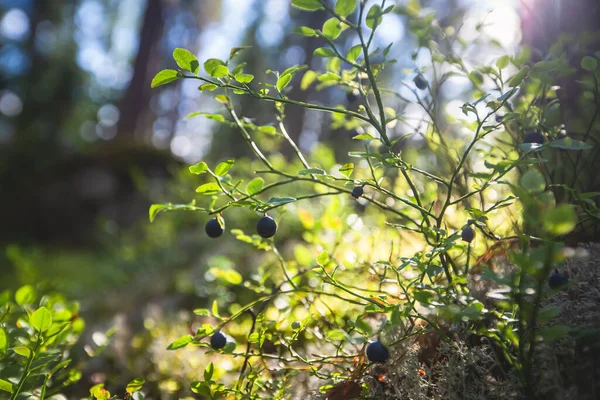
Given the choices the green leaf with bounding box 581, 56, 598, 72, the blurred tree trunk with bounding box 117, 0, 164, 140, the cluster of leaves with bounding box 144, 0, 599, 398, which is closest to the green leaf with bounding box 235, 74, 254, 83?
the cluster of leaves with bounding box 144, 0, 599, 398

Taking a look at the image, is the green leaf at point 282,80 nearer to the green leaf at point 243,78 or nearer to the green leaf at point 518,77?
the green leaf at point 243,78

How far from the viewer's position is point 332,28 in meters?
0.82

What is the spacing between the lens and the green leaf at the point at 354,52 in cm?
82

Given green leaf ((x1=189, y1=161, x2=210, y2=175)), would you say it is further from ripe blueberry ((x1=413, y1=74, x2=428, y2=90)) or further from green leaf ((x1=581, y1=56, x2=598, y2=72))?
green leaf ((x1=581, y1=56, x2=598, y2=72))

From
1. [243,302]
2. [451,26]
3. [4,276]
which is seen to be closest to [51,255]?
[4,276]

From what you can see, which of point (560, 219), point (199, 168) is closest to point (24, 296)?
point (199, 168)

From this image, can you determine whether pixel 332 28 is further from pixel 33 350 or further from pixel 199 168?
pixel 33 350

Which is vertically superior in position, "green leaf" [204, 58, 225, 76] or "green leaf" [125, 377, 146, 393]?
"green leaf" [204, 58, 225, 76]

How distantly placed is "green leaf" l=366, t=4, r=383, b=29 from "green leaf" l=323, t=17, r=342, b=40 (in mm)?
71

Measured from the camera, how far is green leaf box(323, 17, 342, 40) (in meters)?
0.81

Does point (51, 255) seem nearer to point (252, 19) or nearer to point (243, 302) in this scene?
point (243, 302)

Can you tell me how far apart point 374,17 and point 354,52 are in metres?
0.09

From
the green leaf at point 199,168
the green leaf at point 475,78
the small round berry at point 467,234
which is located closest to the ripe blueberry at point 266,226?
the green leaf at point 199,168

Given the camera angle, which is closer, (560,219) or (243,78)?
(560,219)
